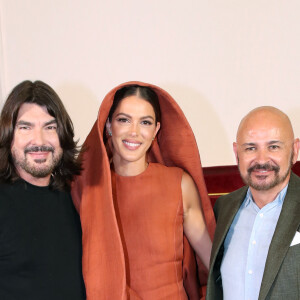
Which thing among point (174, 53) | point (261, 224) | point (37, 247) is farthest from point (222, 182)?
point (37, 247)

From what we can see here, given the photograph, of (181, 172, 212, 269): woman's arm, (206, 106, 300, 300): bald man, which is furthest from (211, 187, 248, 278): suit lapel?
(181, 172, 212, 269): woman's arm

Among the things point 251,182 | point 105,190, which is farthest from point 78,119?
point 251,182

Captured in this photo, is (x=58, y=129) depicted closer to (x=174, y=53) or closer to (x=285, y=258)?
(x=285, y=258)

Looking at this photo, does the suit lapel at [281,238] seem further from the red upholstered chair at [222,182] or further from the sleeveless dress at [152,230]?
the red upholstered chair at [222,182]

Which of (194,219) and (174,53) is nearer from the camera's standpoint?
(194,219)

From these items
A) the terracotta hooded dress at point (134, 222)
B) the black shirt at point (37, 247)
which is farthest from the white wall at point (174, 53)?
the black shirt at point (37, 247)

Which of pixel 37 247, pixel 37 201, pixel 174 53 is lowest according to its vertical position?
pixel 37 247

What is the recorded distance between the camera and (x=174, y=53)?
132 inches

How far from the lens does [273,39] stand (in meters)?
3.26

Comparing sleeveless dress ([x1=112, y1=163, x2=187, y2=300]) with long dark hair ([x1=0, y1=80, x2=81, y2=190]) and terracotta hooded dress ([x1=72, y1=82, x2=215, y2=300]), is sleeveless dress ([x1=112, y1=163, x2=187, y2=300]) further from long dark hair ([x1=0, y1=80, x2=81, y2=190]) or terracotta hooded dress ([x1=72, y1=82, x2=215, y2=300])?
long dark hair ([x1=0, y1=80, x2=81, y2=190])

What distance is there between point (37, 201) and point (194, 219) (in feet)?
2.25

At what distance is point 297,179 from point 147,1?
6.51 feet

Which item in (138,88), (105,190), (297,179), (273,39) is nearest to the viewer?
(297,179)

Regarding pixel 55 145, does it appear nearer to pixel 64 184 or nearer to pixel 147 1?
pixel 64 184
